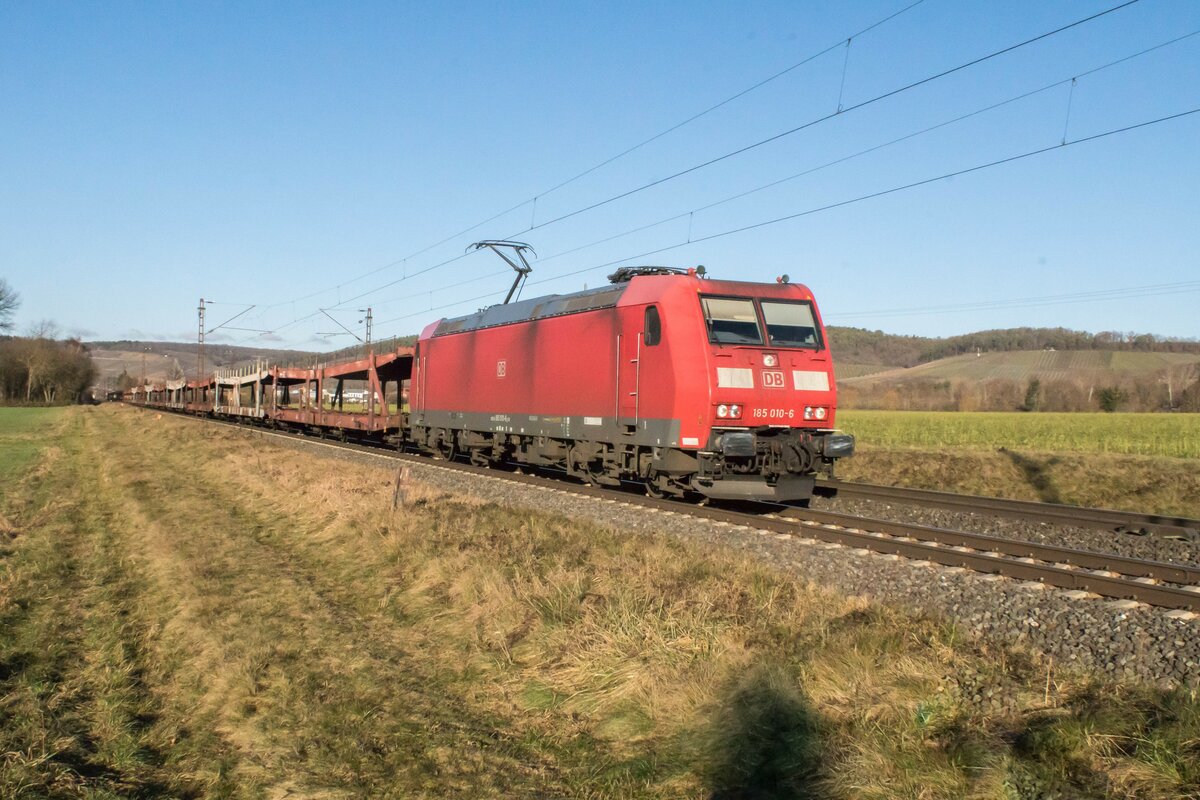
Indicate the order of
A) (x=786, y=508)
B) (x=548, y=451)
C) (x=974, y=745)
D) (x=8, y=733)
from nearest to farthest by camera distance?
(x=974, y=745)
(x=8, y=733)
(x=786, y=508)
(x=548, y=451)

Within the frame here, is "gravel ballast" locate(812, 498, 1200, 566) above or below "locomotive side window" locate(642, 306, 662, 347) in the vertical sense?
below

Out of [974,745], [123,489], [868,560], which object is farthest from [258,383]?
[974,745]

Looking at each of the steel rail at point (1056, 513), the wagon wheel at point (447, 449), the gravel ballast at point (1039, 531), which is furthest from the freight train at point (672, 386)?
the wagon wheel at point (447, 449)

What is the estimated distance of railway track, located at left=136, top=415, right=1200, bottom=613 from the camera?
27.8 feet

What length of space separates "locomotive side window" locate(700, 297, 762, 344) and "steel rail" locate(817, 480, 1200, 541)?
4.31m

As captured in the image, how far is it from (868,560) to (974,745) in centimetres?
573

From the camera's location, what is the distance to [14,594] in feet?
32.4

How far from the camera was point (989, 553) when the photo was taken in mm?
10695

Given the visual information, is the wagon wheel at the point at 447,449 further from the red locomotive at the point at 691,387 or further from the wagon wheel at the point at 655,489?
the wagon wheel at the point at 655,489

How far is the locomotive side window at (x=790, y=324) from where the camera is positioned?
14380 millimetres

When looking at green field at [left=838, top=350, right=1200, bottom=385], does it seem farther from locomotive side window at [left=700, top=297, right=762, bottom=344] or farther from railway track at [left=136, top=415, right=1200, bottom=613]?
railway track at [left=136, top=415, right=1200, bottom=613]

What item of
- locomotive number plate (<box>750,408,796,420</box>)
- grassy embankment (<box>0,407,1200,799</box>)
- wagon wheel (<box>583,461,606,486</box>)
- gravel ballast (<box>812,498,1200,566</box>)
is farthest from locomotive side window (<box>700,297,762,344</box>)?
grassy embankment (<box>0,407,1200,799</box>)

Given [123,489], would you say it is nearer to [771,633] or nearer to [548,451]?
[548,451]

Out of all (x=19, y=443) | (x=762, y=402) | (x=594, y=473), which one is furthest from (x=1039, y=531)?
(x=19, y=443)
